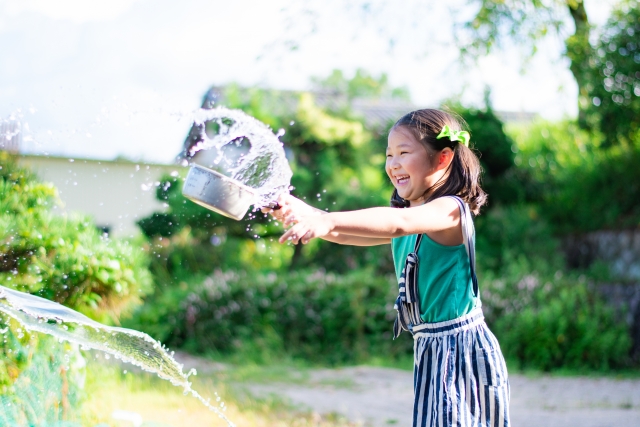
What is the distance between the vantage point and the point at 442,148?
2.29 m

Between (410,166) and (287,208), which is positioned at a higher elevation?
Result: (410,166)

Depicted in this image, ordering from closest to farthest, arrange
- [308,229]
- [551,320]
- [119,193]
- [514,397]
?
[308,229] < [514,397] < [551,320] < [119,193]

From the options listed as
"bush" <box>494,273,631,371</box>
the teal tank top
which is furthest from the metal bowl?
"bush" <box>494,273,631,371</box>

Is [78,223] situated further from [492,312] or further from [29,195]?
[492,312]

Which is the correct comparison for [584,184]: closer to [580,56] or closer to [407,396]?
[580,56]

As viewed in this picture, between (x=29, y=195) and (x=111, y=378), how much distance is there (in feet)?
5.33

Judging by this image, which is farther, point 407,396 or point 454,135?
point 407,396

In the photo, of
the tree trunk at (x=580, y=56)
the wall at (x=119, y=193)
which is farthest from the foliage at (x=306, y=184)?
the tree trunk at (x=580, y=56)

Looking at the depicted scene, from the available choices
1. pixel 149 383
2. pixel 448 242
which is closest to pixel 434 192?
pixel 448 242

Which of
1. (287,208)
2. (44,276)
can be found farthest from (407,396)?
(287,208)

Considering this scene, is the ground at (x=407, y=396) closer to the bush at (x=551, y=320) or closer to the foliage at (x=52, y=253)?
the bush at (x=551, y=320)

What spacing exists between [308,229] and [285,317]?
6.21 m

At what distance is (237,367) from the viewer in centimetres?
700

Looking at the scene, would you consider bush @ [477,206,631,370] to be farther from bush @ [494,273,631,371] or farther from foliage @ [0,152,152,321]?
foliage @ [0,152,152,321]
